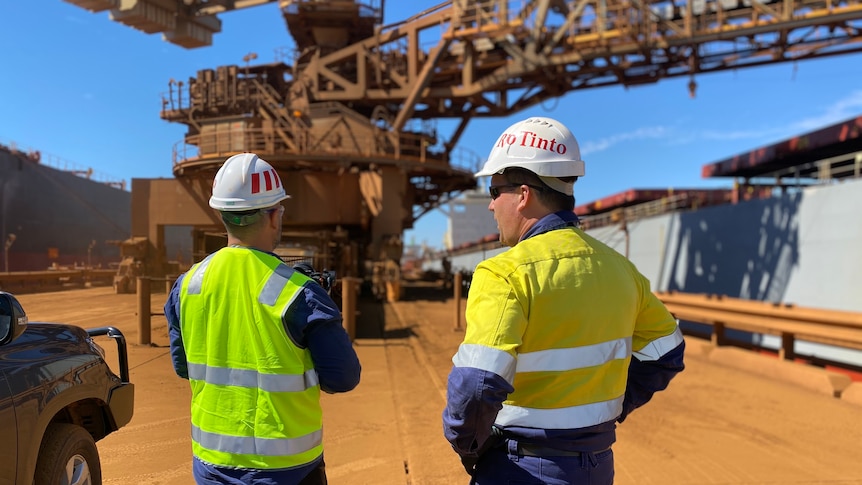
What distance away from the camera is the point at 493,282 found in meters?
1.63

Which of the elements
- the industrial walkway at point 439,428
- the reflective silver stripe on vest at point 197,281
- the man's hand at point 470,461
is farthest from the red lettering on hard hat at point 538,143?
the industrial walkway at point 439,428

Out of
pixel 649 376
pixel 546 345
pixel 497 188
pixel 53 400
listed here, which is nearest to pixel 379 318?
pixel 53 400

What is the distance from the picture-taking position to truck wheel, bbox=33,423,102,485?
94.7 inches

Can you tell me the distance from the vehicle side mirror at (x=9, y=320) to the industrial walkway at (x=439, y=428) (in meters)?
1.27

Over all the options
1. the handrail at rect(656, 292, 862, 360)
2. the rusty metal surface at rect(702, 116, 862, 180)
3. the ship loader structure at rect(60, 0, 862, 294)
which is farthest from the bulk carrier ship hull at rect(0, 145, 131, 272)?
the rusty metal surface at rect(702, 116, 862, 180)

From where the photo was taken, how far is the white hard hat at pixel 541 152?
1866 mm

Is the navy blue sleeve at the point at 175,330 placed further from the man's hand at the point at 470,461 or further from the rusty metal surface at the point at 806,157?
the rusty metal surface at the point at 806,157

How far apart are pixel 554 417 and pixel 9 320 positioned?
7.83 feet

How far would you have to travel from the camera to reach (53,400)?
2467 mm

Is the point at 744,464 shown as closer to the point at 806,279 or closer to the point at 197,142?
the point at 197,142

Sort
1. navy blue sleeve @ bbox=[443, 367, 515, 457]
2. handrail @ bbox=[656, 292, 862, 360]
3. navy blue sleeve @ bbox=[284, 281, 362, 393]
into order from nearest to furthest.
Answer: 1. navy blue sleeve @ bbox=[443, 367, 515, 457]
2. navy blue sleeve @ bbox=[284, 281, 362, 393]
3. handrail @ bbox=[656, 292, 862, 360]

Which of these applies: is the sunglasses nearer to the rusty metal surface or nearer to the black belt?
the black belt

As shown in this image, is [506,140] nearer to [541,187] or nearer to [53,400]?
[541,187]

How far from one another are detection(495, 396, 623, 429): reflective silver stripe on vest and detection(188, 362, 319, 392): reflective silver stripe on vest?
76cm
